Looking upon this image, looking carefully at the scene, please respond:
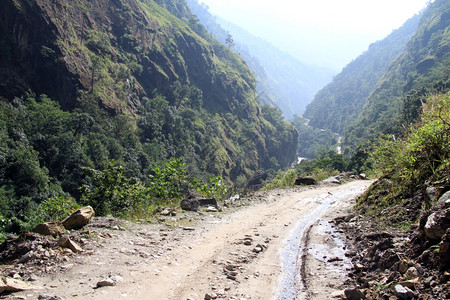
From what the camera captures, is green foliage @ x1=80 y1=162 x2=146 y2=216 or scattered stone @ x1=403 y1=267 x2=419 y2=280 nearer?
scattered stone @ x1=403 y1=267 x2=419 y2=280

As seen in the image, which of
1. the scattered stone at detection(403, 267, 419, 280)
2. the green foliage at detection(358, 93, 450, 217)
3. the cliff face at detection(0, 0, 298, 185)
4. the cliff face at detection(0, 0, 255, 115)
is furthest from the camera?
the cliff face at detection(0, 0, 298, 185)

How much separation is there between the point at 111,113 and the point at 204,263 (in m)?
60.2

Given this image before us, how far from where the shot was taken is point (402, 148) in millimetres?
7418

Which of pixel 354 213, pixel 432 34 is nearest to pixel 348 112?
pixel 432 34

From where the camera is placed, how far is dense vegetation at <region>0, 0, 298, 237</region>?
17.4 m

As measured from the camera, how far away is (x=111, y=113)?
6094 centimetres

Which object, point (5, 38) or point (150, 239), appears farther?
point (5, 38)

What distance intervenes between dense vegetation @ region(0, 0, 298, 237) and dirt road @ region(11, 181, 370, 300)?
220 cm

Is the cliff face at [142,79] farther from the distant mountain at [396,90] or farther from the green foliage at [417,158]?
the green foliage at [417,158]

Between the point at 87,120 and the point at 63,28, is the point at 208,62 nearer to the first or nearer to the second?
A: the point at 63,28

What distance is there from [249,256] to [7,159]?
1628 inches

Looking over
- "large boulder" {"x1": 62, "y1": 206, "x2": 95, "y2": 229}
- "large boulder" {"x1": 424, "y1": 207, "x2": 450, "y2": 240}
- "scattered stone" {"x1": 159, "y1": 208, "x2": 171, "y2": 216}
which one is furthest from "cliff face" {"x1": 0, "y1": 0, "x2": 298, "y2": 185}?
"large boulder" {"x1": 424, "y1": 207, "x2": 450, "y2": 240}

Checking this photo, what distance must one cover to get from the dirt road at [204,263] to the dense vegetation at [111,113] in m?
2.20

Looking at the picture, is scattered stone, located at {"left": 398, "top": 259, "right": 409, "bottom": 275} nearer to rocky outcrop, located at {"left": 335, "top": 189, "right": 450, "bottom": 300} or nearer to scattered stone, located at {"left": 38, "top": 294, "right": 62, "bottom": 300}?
rocky outcrop, located at {"left": 335, "top": 189, "right": 450, "bottom": 300}
